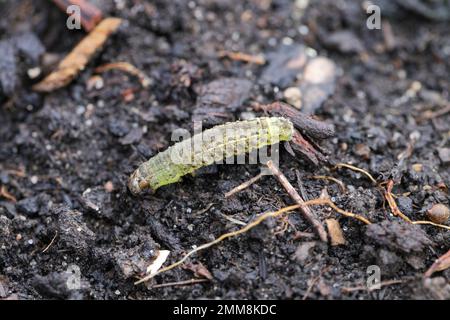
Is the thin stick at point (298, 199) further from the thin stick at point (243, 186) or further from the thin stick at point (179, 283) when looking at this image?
the thin stick at point (179, 283)

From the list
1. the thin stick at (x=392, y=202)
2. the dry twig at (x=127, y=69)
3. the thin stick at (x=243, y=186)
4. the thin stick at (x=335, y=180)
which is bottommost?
the thin stick at (x=392, y=202)

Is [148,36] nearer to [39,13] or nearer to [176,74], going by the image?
[176,74]

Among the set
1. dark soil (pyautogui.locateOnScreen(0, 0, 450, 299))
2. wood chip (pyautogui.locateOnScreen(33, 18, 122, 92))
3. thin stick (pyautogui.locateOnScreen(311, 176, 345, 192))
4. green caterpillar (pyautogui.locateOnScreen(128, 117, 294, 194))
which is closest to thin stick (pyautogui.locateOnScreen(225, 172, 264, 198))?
dark soil (pyautogui.locateOnScreen(0, 0, 450, 299))

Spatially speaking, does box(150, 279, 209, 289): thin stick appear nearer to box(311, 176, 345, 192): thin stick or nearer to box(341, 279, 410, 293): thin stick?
box(341, 279, 410, 293): thin stick

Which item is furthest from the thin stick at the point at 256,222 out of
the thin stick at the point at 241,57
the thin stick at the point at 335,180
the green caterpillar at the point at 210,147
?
the thin stick at the point at 241,57

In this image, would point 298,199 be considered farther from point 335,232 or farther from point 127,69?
point 127,69
